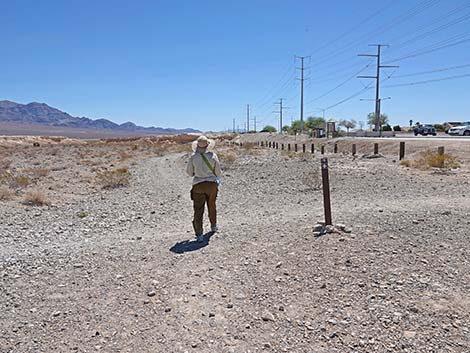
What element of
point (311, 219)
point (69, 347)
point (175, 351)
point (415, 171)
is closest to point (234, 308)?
point (175, 351)

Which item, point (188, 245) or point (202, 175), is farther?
point (202, 175)

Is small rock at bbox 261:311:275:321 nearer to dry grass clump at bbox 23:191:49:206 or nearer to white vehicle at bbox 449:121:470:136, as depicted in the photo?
dry grass clump at bbox 23:191:49:206

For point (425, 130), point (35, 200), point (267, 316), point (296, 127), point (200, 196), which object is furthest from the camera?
point (296, 127)

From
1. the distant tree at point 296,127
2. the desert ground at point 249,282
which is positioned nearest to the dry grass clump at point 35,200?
the desert ground at point 249,282

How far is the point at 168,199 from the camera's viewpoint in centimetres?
1327

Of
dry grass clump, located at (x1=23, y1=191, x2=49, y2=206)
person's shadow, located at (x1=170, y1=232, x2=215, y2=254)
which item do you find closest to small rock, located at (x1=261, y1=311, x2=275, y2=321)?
person's shadow, located at (x1=170, y1=232, x2=215, y2=254)

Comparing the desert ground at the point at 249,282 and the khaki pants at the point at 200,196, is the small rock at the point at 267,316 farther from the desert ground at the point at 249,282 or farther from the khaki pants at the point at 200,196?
the khaki pants at the point at 200,196

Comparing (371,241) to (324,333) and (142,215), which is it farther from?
(142,215)

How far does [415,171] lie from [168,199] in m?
9.56

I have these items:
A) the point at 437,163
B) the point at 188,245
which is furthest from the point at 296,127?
the point at 188,245

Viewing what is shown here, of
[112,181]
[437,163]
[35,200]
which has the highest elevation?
[437,163]

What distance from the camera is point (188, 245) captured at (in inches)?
268

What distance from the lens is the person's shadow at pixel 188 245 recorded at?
651cm

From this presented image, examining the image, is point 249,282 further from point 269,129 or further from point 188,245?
point 269,129
